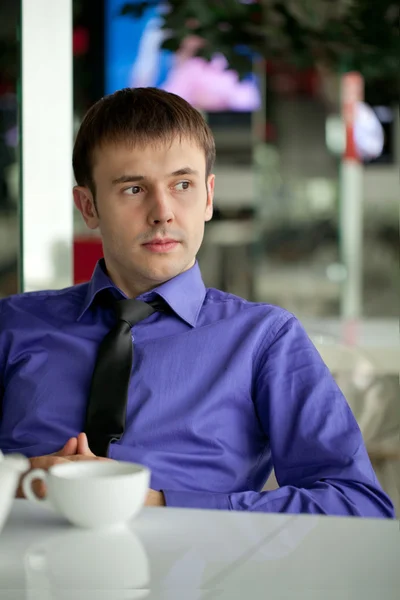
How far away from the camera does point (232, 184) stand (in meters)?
6.94

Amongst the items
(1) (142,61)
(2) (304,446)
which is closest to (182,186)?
(2) (304,446)

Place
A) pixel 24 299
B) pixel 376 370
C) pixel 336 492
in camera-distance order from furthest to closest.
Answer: pixel 376 370 → pixel 24 299 → pixel 336 492

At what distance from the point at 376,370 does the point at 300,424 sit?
3.75 ft

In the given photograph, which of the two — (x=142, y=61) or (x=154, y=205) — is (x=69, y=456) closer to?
(x=154, y=205)

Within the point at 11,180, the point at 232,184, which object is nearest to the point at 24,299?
the point at 11,180

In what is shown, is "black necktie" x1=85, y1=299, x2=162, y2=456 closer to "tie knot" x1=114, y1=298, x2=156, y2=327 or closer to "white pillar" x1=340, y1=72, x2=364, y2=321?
"tie knot" x1=114, y1=298, x2=156, y2=327

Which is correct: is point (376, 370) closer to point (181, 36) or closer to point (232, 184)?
point (181, 36)

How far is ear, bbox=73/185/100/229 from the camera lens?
5.13 feet

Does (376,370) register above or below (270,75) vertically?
below

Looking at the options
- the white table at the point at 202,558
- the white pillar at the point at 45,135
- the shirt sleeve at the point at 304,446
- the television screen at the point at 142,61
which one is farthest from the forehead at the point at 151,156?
the television screen at the point at 142,61

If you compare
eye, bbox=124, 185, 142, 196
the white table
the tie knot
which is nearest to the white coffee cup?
the white table

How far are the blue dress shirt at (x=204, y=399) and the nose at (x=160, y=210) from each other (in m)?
0.13

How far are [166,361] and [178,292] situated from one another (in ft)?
0.43

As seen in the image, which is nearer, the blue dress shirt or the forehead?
the blue dress shirt
